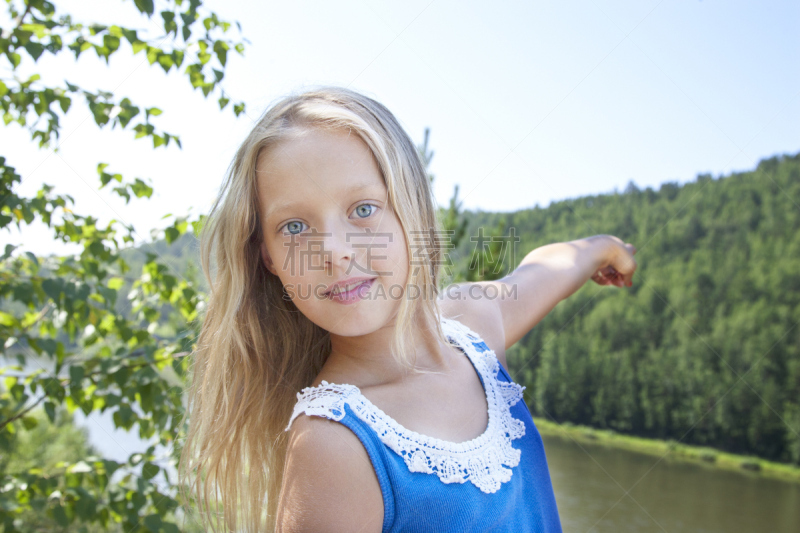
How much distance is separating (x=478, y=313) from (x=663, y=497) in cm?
3863

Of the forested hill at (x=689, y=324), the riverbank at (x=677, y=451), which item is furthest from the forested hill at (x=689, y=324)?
the riverbank at (x=677, y=451)

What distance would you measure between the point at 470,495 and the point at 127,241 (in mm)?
1794

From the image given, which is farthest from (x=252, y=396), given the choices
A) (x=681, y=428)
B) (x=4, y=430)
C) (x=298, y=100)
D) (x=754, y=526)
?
(x=681, y=428)

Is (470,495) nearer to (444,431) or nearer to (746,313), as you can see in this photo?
(444,431)

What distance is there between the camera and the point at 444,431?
3.11ft

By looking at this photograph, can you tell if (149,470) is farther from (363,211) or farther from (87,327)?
(363,211)

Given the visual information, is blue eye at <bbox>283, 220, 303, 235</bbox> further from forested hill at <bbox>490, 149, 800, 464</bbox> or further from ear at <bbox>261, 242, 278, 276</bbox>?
forested hill at <bbox>490, 149, 800, 464</bbox>

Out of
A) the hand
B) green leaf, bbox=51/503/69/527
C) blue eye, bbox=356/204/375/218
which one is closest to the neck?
blue eye, bbox=356/204/375/218

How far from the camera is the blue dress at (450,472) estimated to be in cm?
81

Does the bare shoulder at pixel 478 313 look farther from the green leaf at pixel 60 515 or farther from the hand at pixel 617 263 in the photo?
the green leaf at pixel 60 515

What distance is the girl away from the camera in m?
0.81

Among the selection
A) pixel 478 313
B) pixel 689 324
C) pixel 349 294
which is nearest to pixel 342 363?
pixel 349 294

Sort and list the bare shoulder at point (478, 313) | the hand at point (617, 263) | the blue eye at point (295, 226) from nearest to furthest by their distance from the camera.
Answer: the blue eye at point (295, 226)
the bare shoulder at point (478, 313)
the hand at point (617, 263)

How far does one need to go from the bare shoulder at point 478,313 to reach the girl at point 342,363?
0.28ft
